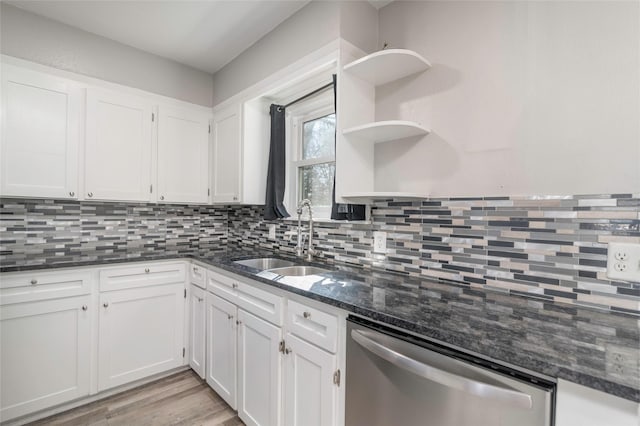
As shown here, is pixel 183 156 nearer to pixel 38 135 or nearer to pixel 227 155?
pixel 227 155

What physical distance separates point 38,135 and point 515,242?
9.31 ft

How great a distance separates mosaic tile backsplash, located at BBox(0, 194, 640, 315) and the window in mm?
270

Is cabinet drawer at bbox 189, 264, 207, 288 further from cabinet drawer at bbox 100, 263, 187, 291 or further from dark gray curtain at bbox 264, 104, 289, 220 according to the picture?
dark gray curtain at bbox 264, 104, 289, 220

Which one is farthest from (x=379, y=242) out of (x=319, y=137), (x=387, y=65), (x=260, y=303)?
(x=319, y=137)

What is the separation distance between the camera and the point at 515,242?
1.26 meters

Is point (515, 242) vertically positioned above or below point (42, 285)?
above

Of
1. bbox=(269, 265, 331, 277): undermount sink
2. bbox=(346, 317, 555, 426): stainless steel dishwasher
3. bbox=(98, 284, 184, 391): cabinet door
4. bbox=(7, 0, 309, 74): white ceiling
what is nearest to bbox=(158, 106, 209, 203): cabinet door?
bbox=(7, 0, 309, 74): white ceiling

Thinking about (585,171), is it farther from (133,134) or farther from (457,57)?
(133,134)

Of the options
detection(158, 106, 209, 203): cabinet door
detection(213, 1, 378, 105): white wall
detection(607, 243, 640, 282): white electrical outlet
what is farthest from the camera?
detection(158, 106, 209, 203): cabinet door

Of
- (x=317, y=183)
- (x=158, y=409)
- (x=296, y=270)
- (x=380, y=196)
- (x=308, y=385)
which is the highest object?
(x=317, y=183)

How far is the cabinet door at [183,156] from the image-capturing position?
8.20 feet

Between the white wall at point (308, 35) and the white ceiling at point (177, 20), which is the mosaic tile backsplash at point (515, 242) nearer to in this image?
the white wall at point (308, 35)

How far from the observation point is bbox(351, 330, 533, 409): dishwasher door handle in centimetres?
73

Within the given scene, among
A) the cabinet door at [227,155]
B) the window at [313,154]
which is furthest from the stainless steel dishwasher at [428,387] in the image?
the cabinet door at [227,155]
